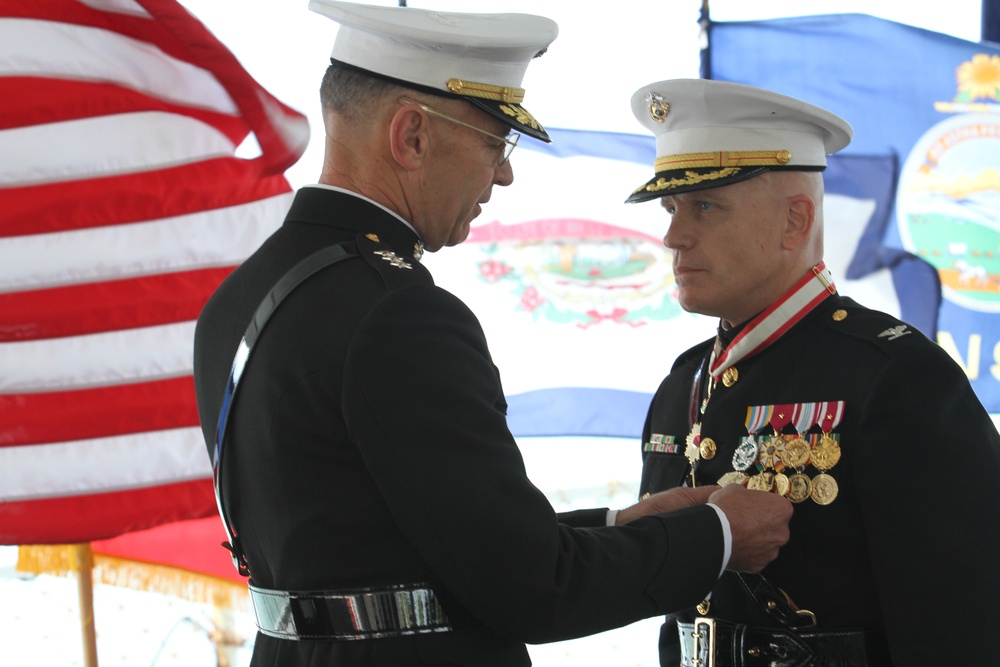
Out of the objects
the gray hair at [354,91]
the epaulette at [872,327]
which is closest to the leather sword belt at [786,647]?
the epaulette at [872,327]

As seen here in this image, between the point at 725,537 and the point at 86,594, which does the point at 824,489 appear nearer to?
the point at 725,537

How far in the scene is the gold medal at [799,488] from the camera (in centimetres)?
155

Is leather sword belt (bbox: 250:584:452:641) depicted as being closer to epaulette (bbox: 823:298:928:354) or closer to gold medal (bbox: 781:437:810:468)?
gold medal (bbox: 781:437:810:468)

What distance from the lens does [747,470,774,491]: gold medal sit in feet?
5.27

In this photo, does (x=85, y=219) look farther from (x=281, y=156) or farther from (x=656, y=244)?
(x=656, y=244)

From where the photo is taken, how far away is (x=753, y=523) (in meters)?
1.43

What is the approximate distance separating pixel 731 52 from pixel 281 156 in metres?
1.98

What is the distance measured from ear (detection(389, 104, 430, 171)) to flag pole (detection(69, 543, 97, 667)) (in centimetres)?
199

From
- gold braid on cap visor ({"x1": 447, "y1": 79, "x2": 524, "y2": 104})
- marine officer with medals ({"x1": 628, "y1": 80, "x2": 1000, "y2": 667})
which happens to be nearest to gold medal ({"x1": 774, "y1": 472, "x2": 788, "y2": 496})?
marine officer with medals ({"x1": 628, "y1": 80, "x2": 1000, "y2": 667})

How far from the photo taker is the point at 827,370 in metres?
1.62

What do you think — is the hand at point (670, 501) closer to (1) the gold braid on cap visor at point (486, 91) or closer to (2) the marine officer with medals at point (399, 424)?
(2) the marine officer with medals at point (399, 424)

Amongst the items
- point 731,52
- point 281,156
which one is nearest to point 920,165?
point 731,52

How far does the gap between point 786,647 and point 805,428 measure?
1.19 ft

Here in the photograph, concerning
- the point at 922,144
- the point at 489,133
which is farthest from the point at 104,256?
the point at 922,144
